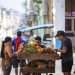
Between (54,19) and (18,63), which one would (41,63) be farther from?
(54,19)

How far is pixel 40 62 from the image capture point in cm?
969

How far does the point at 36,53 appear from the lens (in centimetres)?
962

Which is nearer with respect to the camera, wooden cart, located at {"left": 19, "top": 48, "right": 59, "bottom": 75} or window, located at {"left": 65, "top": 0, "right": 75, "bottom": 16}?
wooden cart, located at {"left": 19, "top": 48, "right": 59, "bottom": 75}

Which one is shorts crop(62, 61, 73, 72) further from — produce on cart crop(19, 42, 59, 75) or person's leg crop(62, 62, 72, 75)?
produce on cart crop(19, 42, 59, 75)

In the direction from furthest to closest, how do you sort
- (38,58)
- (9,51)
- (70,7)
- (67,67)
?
(70,7), (9,51), (67,67), (38,58)

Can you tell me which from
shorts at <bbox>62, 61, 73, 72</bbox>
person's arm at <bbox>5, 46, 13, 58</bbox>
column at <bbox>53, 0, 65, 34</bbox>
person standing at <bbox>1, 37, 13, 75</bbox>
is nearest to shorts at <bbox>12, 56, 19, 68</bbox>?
person standing at <bbox>1, 37, 13, 75</bbox>

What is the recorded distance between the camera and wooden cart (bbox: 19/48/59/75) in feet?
31.5

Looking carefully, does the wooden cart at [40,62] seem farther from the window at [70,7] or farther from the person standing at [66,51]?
the window at [70,7]

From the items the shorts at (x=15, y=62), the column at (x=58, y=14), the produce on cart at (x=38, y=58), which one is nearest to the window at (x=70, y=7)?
the column at (x=58, y=14)

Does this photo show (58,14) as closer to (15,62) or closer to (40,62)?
(15,62)

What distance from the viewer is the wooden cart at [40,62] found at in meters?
9.59

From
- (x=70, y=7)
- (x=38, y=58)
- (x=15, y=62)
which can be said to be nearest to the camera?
(x=38, y=58)

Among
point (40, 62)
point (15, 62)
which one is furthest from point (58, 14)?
point (40, 62)

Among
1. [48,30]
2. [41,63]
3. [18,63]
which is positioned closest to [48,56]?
[41,63]
